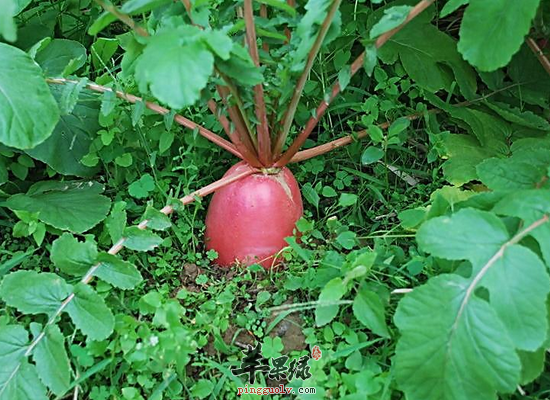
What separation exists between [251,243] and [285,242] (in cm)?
8

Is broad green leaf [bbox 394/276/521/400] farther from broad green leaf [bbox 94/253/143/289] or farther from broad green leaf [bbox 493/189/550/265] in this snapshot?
broad green leaf [bbox 94/253/143/289]

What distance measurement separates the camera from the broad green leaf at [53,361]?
4.03ft

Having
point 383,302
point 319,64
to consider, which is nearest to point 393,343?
point 383,302

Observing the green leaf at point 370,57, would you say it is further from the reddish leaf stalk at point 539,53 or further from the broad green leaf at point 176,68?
the reddish leaf stalk at point 539,53

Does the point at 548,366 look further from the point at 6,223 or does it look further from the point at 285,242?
the point at 6,223

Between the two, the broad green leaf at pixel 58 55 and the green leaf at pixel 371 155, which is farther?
the broad green leaf at pixel 58 55

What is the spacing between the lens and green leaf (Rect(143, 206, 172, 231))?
4.80ft

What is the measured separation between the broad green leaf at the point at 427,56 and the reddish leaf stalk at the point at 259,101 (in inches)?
17.6

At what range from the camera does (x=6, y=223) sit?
1682 mm

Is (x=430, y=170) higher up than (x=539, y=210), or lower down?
lower down

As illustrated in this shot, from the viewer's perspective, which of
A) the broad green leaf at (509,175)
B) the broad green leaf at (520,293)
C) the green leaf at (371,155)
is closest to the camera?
the broad green leaf at (520,293)

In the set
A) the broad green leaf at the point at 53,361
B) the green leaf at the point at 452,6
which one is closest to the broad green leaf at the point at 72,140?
the broad green leaf at the point at 53,361

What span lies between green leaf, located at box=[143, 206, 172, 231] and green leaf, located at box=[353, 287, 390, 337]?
1.49ft

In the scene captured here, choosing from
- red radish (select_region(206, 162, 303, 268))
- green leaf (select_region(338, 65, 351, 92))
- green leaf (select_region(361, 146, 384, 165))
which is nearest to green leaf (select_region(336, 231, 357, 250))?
red radish (select_region(206, 162, 303, 268))
